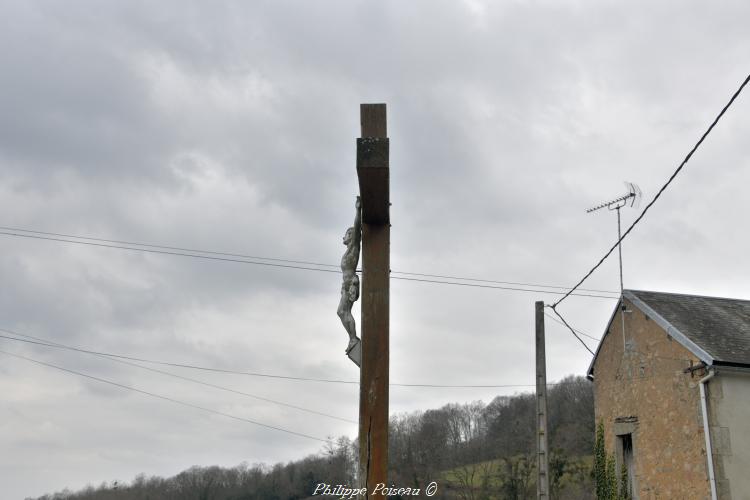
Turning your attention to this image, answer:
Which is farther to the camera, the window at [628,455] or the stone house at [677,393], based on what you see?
the window at [628,455]

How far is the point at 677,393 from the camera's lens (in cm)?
1550

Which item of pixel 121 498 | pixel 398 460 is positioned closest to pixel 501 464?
pixel 398 460

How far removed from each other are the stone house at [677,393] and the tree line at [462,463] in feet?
57.0

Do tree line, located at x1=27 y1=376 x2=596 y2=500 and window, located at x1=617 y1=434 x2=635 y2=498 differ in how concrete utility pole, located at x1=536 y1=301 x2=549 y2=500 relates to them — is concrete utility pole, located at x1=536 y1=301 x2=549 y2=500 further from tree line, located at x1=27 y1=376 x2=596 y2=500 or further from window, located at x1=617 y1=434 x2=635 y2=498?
tree line, located at x1=27 y1=376 x2=596 y2=500

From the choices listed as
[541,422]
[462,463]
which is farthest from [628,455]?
[462,463]

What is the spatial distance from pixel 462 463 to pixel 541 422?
38.9 meters

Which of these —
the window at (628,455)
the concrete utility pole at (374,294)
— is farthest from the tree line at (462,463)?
the concrete utility pole at (374,294)

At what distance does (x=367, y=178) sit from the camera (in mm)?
4441

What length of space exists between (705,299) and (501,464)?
3046 cm

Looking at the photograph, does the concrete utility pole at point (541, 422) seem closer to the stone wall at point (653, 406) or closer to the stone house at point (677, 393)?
the stone house at point (677, 393)

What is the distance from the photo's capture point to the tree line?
135ft

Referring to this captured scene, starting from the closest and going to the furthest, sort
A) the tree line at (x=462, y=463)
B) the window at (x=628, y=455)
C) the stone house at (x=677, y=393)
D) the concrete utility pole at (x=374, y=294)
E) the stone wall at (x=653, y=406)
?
the concrete utility pole at (x=374, y=294)
the stone house at (x=677, y=393)
the stone wall at (x=653, y=406)
the window at (x=628, y=455)
the tree line at (x=462, y=463)

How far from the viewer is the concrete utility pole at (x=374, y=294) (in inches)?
169

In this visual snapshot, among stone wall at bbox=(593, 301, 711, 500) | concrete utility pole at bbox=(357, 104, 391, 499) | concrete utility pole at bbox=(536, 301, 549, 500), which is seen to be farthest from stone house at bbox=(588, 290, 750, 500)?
concrete utility pole at bbox=(357, 104, 391, 499)
